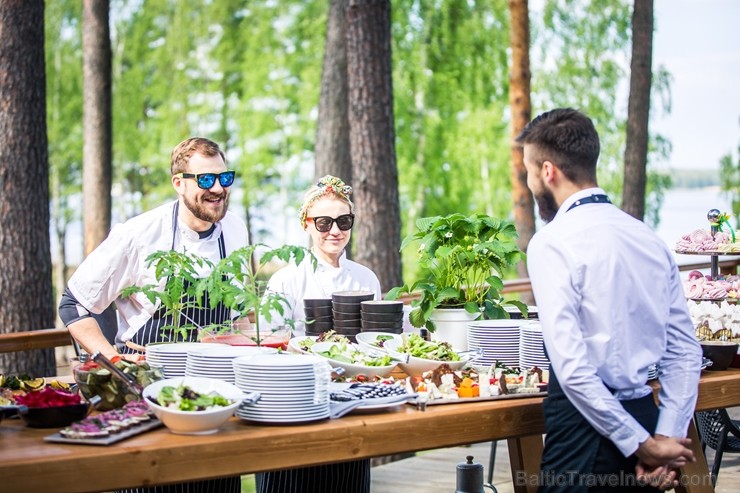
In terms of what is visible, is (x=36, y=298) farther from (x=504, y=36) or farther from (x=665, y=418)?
(x=504, y=36)

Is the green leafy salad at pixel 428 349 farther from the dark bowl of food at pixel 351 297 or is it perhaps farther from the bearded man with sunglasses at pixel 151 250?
the bearded man with sunglasses at pixel 151 250

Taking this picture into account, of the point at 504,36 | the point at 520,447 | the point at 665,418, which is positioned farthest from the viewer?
the point at 504,36

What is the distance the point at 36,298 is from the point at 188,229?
120 inches

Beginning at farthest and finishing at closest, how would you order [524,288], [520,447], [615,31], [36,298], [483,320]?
1. [615,31]
2. [524,288]
3. [36,298]
4. [483,320]
5. [520,447]

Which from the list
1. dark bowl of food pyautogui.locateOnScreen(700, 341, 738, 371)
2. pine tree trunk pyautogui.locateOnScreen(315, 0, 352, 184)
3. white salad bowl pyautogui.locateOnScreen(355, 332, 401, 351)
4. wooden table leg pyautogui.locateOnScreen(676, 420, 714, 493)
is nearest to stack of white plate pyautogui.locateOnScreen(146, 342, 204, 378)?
white salad bowl pyautogui.locateOnScreen(355, 332, 401, 351)

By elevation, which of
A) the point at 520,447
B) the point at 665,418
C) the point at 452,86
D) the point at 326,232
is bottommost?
the point at 520,447

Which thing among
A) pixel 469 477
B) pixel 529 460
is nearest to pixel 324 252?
pixel 469 477

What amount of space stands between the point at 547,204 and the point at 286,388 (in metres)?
0.82

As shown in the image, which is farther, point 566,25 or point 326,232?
point 566,25

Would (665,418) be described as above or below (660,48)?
below

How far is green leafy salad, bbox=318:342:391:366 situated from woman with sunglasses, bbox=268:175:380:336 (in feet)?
2.14

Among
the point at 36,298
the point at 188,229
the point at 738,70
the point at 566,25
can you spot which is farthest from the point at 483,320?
the point at 738,70

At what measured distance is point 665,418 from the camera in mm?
2611

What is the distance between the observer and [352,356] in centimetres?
313
